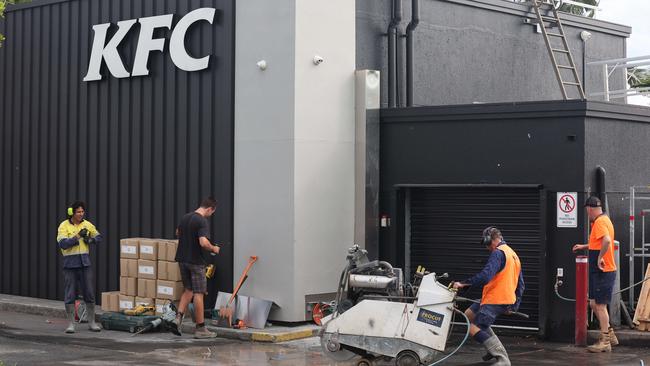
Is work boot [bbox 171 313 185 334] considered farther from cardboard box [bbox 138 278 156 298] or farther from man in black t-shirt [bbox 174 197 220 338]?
cardboard box [bbox 138 278 156 298]

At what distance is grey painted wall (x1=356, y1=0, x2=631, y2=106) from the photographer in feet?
57.1

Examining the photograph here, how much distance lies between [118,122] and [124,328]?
387 centimetres

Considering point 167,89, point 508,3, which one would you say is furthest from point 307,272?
point 508,3

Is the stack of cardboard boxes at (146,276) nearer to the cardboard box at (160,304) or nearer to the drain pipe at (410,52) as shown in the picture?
the cardboard box at (160,304)

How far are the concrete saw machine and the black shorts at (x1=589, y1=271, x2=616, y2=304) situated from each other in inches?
113

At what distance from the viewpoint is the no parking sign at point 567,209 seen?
587 inches

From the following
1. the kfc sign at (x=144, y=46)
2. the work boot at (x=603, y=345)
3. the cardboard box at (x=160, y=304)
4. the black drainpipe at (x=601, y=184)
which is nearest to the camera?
the work boot at (x=603, y=345)

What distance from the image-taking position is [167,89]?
1734 centimetres

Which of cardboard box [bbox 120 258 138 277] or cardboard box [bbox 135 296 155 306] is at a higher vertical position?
cardboard box [bbox 120 258 138 277]

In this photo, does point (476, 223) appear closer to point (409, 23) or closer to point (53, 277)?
point (409, 23)

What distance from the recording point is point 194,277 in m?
15.3

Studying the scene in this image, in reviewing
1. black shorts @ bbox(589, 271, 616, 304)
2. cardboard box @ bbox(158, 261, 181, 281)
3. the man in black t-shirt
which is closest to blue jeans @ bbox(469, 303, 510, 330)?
black shorts @ bbox(589, 271, 616, 304)

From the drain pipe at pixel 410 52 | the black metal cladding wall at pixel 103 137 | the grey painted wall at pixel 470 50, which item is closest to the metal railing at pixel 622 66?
the grey painted wall at pixel 470 50

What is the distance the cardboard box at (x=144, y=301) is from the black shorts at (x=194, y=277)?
143cm
